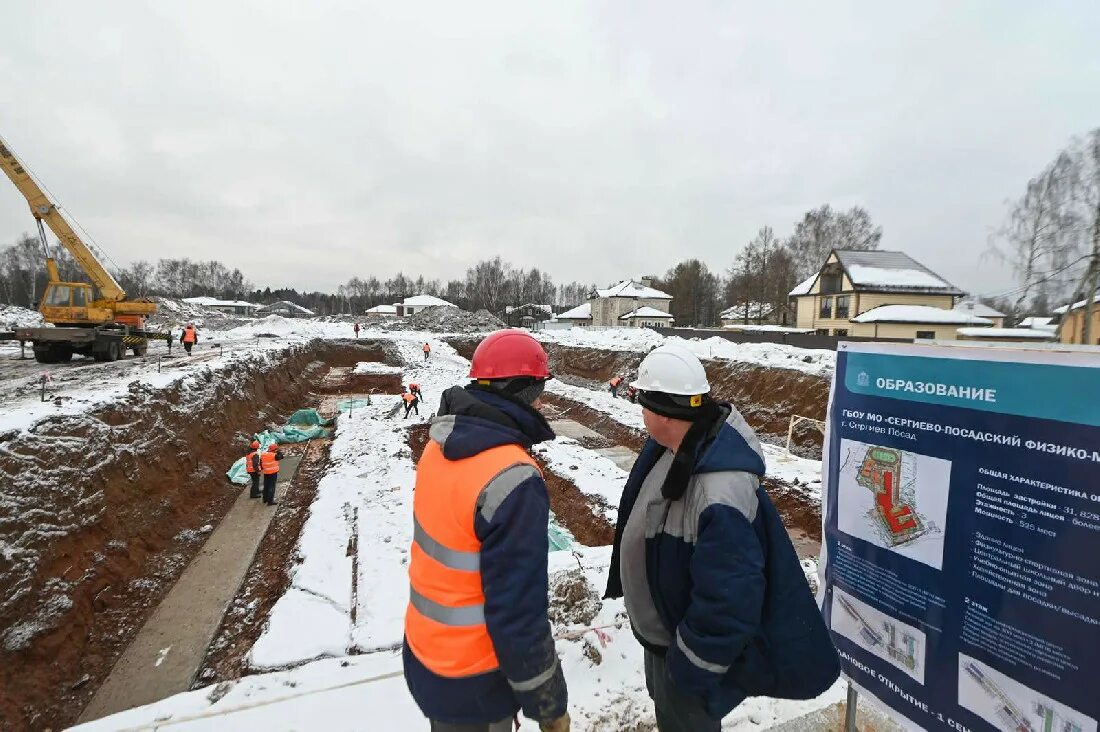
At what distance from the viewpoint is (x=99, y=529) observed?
22.3ft

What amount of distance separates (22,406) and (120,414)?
4.12ft

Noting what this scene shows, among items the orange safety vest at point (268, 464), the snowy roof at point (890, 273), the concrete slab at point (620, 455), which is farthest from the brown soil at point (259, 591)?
the snowy roof at point (890, 273)

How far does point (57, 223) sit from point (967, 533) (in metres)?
24.7

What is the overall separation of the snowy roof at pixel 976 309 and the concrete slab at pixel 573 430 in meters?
27.1

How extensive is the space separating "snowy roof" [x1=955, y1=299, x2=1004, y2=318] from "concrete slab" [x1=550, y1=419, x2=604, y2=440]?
88.7 feet

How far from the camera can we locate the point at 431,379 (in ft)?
74.9

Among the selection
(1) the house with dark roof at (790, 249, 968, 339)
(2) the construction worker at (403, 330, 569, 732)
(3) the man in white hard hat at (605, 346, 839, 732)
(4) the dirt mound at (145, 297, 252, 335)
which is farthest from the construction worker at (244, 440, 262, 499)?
(4) the dirt mound at (145, 297, 252, 335)

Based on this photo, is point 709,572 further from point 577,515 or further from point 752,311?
point 752,311

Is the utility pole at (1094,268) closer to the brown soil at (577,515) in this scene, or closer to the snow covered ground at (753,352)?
the snow covered ground at (753,352)

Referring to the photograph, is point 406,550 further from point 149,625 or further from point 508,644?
point 508,644

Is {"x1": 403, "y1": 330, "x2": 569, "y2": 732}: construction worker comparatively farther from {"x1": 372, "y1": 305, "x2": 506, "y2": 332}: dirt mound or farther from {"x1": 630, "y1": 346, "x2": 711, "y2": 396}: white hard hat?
{"x1": 372, "y1": 305, "x2": 506, "y2": 332}: dirt mound

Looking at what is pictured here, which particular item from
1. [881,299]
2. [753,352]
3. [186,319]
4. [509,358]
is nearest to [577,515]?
[509,358]

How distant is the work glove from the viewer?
1760 mm

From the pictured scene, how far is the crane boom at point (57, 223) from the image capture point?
15820 millimetres
